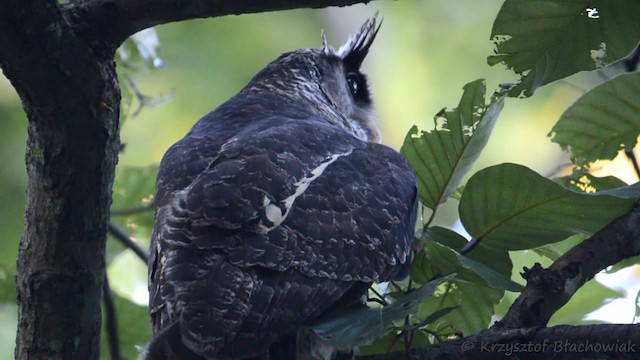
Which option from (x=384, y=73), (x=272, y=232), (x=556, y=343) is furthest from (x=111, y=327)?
(x=384, y=73)

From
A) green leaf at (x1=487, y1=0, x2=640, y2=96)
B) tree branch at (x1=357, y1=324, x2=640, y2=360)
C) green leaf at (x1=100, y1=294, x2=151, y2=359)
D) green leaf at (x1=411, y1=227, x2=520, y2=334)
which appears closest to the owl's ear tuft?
green leaf at (x1=100, y1=294, x2=151, y2=359)

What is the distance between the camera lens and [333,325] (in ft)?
8.77

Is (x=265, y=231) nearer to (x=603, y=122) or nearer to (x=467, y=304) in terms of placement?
(x=467, y=304)

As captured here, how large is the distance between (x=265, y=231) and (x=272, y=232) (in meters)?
0.03

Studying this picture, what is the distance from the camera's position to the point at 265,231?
8.84 ft

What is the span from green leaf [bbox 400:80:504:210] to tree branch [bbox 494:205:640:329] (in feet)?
1.35

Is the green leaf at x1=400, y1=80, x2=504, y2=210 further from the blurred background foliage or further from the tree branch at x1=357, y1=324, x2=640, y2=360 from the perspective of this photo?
the blurred background foliage

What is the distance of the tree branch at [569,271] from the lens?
108 inches

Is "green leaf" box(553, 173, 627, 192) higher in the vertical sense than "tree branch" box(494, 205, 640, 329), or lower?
higher

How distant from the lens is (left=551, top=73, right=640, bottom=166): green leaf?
9.87ft

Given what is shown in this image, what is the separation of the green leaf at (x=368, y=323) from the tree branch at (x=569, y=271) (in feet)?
1.02

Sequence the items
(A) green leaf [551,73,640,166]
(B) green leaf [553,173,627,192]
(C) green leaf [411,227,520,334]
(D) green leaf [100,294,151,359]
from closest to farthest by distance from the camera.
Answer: (C) green leaf [411,227,520,334] → (A) green leaf [551,73,640,166] → (B) green leaf [553,173,627,192] → (D) green leaf [100,294,151,359]

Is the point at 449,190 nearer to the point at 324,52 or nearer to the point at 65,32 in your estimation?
the point at 65,32

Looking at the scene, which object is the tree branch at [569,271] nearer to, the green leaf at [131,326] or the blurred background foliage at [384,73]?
the green leaf at [131,326]
